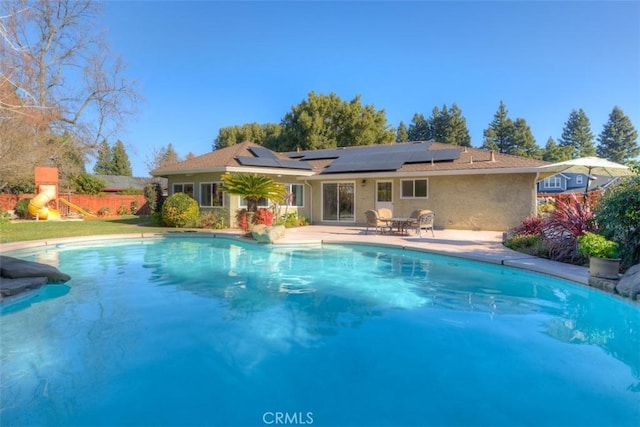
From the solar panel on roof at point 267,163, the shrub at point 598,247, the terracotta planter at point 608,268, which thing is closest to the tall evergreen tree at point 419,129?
the solar panel on roof at point 267,163

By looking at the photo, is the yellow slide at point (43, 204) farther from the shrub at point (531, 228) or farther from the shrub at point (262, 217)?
the shrub at point (531, 228)

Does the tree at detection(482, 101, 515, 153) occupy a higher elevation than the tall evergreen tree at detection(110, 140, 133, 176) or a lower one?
higher

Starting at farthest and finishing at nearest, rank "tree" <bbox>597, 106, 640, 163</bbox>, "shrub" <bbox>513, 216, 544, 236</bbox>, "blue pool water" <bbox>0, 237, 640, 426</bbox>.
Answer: "tree" <bbox>597, 106, 640, 163</bbox>, "shrub" <bbox>513, 216, 544, 236</bbox>, "blue pool water" <bbox>0, 237, 640, 426</bbox>

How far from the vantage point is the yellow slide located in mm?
22703

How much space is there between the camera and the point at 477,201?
16.8 meters

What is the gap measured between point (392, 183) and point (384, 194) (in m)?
0.70

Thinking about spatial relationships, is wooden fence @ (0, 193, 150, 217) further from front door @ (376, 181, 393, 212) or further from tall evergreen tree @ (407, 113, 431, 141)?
tall evergreen tree @ (407, 113, 431, 141)

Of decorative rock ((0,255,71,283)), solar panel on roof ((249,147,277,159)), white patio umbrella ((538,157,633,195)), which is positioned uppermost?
solar panel on roof ((249,147,277,159))

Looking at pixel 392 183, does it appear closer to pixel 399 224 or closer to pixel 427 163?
pixel 427 163

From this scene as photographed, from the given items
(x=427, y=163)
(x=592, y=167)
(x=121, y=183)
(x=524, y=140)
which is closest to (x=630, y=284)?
(x=592, y=167)

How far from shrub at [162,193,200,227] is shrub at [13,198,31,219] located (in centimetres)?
1212

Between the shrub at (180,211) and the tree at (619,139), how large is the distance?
68568mm

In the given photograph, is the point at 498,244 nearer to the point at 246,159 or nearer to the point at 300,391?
the point at 300,391

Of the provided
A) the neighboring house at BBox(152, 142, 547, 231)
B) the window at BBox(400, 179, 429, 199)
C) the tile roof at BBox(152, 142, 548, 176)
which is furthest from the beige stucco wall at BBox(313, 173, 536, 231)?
the tile roof at BBox(152, 142, 548, 176)
